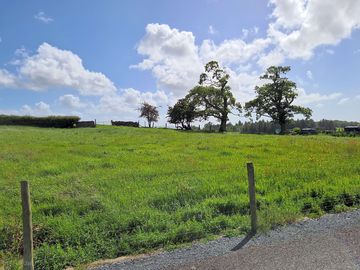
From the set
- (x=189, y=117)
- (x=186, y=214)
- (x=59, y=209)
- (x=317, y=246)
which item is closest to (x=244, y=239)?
(x=317, y=246)

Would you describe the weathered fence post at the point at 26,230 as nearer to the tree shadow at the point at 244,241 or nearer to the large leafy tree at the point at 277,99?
the tree shadow at the point at 244,241

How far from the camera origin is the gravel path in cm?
425

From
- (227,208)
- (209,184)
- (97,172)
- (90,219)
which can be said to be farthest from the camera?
(97,172)

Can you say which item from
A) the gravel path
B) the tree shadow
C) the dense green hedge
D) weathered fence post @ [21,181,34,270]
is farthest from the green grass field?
the dense green hedge

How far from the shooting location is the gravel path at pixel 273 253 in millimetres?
4250

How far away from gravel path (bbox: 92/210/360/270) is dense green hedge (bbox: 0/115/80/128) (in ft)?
148

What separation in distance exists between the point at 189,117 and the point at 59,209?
182ft

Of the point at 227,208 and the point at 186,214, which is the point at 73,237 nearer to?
the point at 186,214

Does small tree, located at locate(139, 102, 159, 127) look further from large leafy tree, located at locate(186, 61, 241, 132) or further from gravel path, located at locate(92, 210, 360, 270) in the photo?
gravel path, located at locate(92, 210, 360, 270)

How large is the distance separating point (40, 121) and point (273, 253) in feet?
157

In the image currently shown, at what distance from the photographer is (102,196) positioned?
25.2 ft

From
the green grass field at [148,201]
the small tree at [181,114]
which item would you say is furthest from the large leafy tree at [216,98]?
the green grass field at [148,201]

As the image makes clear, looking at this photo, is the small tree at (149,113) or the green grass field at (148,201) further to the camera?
the small tree at (149,113)

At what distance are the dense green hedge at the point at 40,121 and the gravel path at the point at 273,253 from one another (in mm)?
45024
